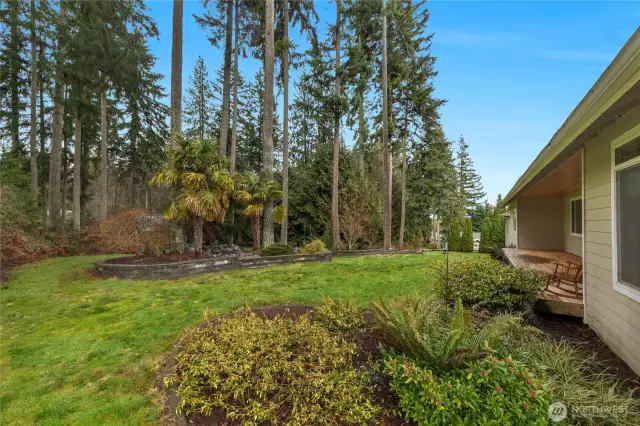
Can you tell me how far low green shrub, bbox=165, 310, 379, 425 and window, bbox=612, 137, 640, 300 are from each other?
9.44 ft

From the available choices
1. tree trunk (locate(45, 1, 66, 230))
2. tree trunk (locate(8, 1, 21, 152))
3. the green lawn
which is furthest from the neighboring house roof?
tree trunk (locate(8, 1, 21, 152))

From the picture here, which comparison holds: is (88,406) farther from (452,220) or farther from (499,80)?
(452,220)

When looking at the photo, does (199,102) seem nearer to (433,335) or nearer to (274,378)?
(274,378)

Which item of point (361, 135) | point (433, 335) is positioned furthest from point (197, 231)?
point (361, 135)

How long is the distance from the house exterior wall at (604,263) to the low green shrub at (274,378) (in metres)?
2.79

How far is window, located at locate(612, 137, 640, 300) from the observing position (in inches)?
107

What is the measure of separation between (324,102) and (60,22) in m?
10.8

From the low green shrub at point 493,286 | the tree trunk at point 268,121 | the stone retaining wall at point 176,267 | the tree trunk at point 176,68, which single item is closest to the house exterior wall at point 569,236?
the low green shrub at point 493,286

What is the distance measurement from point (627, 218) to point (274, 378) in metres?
3.87

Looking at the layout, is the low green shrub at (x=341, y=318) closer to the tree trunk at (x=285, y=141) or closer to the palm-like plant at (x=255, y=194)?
the palm-like plant at (x=255, y=194)

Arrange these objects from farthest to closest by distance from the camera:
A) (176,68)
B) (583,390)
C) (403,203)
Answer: (403,203) → (176,68) → (583,390)

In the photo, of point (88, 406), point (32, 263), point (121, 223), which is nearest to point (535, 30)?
point (88, 406)

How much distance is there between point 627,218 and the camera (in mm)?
2906

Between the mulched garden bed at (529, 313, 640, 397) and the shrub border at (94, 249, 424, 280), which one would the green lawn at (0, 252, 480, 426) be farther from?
the mulched garden bed at (529, 313, 640, 397)
